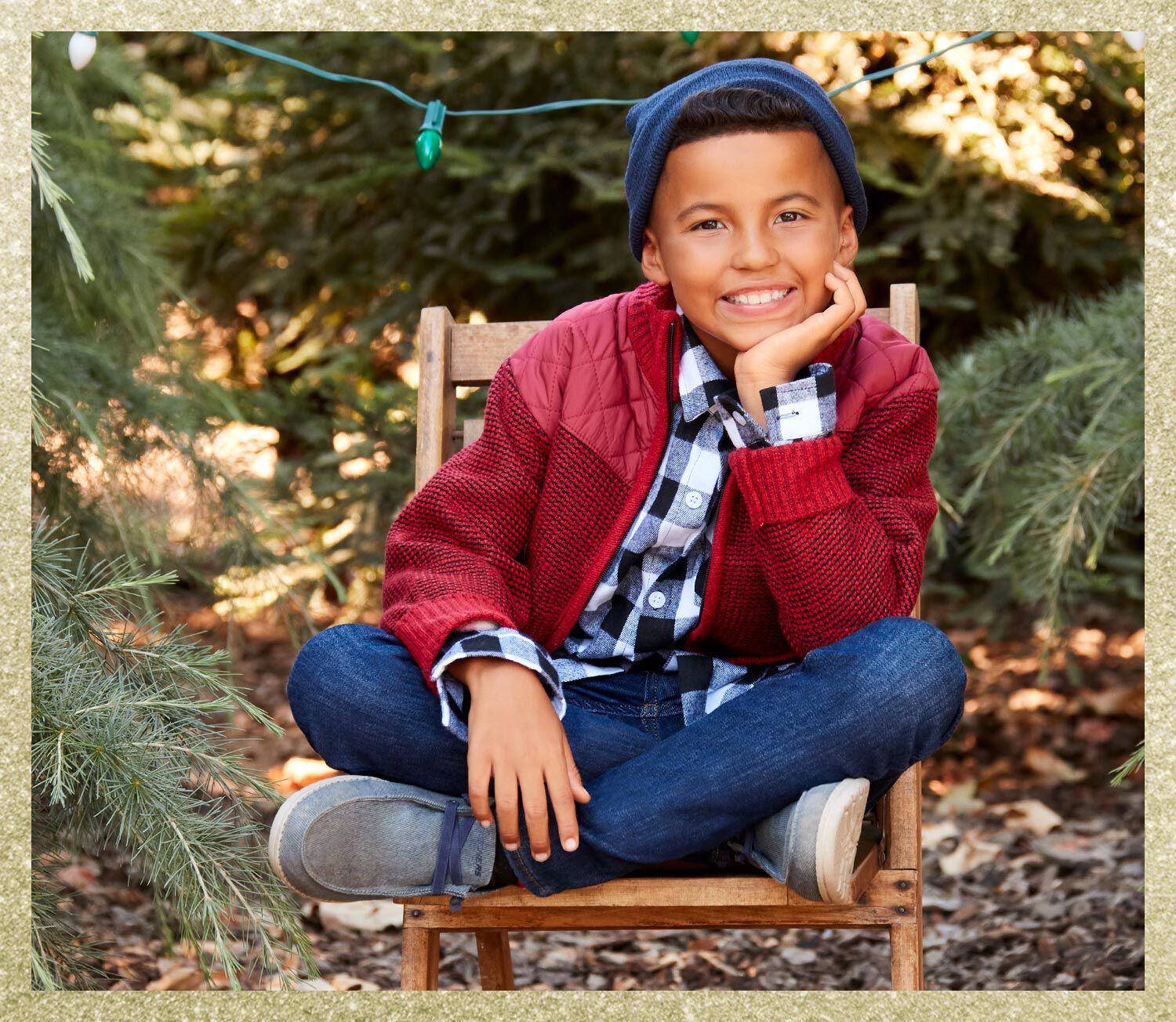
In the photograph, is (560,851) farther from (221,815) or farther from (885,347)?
(885,347)

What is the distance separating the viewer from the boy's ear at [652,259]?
4.76 feet

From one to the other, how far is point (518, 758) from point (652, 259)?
1.95ft

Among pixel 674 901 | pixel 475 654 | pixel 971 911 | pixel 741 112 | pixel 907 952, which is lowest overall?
pixel 971 911

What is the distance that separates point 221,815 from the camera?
1.35 metres

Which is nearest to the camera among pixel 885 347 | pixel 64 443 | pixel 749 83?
pixel 749 83

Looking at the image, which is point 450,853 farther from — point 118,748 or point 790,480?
point 790,480

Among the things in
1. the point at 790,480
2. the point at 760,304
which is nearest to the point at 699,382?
the point at 760,304

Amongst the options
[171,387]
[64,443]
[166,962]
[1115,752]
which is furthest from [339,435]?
[1115,752]

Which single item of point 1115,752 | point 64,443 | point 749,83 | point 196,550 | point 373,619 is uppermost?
point 749,83

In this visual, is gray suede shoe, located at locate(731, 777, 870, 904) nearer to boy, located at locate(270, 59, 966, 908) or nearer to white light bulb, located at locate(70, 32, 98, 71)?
boy, located at locate(270, 59, 966, 908)

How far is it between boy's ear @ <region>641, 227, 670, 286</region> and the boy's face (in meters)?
0.06

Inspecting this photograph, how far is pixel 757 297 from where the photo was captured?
4.45 feet

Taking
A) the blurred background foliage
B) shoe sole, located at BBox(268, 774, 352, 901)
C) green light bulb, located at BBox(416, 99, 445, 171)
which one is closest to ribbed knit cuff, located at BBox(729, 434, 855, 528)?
shoe sole, located at BBox(268, 774, 352, 901)

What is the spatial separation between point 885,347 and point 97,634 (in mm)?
926
